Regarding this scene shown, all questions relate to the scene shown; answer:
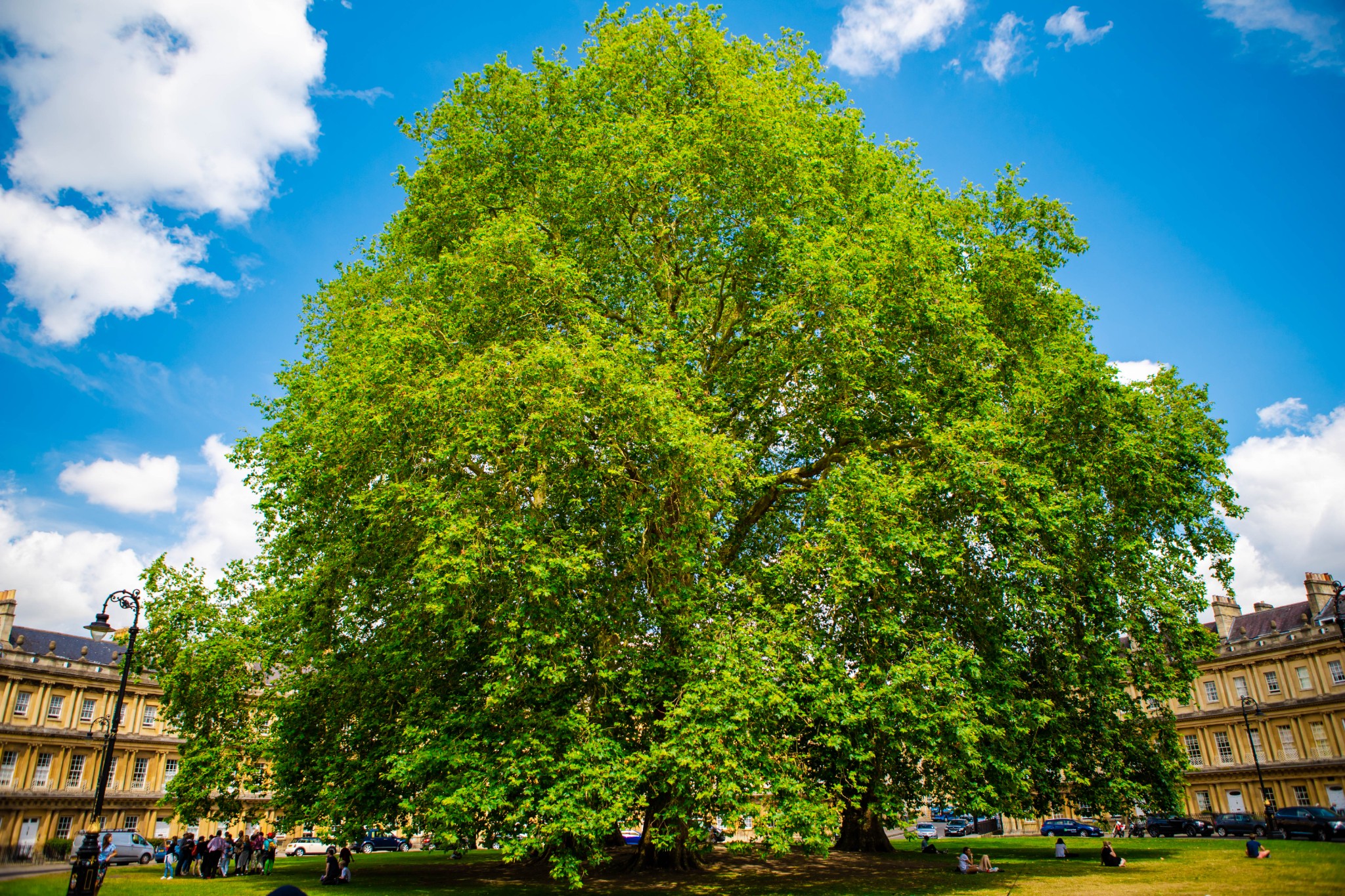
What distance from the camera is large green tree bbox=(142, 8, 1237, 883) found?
15508mm

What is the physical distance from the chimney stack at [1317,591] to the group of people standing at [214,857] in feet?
224

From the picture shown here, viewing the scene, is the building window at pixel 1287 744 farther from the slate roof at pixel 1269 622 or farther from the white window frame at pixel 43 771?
the white window frame at pixel 43 771

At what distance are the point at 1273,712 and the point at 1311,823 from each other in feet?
→ 77.3

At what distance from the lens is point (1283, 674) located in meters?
53.7

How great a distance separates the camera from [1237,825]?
42688 millimetres

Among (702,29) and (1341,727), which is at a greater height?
(702,29)

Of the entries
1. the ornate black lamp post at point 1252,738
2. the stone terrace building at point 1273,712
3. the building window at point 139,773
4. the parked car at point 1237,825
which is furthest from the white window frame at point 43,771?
the ornate black lamp post at point 1252,738

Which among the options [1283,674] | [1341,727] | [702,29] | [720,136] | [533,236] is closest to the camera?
[533,236]

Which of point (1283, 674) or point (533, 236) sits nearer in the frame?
point (533, 236)

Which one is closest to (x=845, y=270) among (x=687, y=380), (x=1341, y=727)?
(x=687, y=380)

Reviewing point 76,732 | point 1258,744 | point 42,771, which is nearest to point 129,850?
point 42,771

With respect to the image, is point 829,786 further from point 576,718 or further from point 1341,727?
point 1341,727

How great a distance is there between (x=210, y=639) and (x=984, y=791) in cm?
2160

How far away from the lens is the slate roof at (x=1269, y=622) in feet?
188
